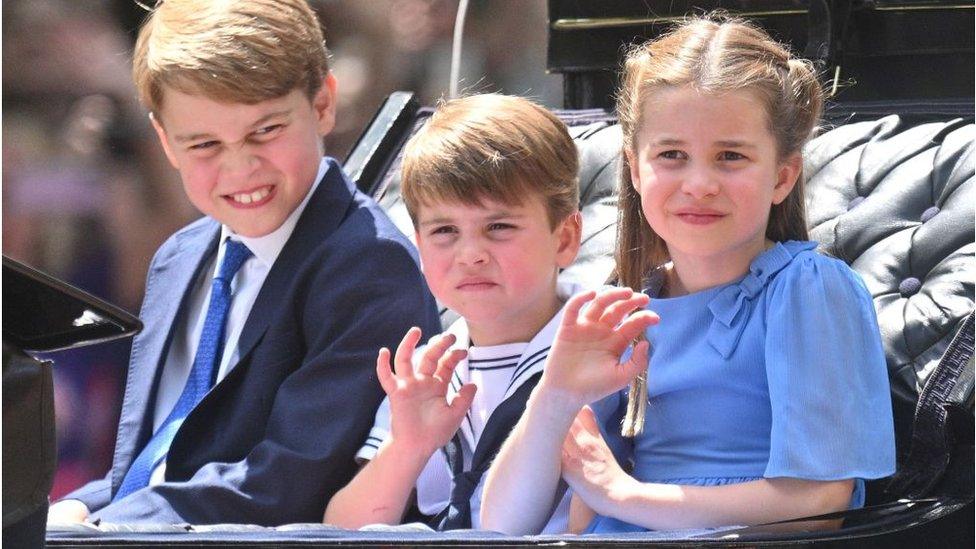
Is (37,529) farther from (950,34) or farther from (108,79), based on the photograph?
(108,79)

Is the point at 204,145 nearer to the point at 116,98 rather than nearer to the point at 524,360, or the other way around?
the point at 524,360

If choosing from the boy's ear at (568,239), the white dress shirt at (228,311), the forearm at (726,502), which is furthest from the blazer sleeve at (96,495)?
the forearm at (726,502)

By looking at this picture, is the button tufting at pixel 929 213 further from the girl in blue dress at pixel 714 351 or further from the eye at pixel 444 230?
the eye at pixel 444 230

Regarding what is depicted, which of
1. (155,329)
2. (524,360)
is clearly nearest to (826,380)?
(524,360)

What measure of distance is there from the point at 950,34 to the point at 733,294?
3.36 feet

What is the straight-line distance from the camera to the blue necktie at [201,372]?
243cm

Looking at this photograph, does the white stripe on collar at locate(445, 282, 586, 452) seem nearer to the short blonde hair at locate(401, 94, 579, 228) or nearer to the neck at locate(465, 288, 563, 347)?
the neck at locate(465, 288, 563, 347)

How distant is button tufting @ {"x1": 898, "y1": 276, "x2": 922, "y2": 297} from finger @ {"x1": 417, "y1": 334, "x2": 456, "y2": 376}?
26.4 inches

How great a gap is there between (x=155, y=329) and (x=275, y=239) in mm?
291

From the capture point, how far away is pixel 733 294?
1996 mm

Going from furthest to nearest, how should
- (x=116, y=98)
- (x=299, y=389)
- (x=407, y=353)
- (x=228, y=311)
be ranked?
(x=116, y=98), (x=228, y=311), (x=299, y=389), (x=407, y=353)

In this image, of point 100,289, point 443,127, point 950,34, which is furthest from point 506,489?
point 100,289

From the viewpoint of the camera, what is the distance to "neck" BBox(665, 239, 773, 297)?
79.9 inches

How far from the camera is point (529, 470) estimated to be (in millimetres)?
1965
